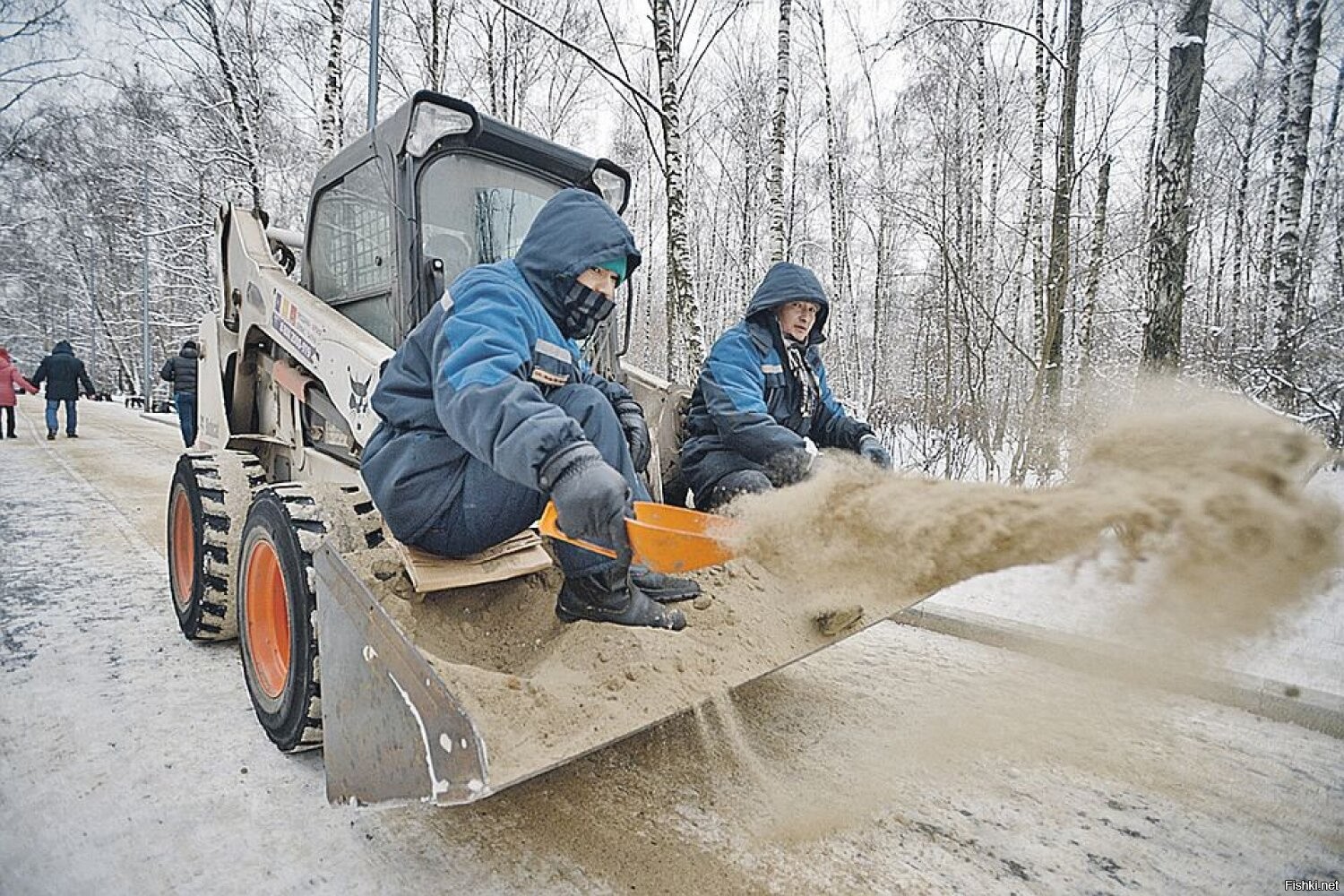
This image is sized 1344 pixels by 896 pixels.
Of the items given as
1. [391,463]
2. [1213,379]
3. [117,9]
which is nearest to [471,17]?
[117,9]

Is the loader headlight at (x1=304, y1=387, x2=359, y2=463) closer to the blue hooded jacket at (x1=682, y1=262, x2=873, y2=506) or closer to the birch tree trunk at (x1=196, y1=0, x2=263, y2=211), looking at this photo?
the blue hooded jacket at (x1=682, y1=262, x2=873, y2=506)

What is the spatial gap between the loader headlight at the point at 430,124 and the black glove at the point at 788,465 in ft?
6.31

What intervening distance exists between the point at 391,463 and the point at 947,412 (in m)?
8.58

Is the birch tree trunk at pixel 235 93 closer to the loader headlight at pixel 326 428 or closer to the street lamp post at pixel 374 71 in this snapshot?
the street lamp post at pixel 374 71

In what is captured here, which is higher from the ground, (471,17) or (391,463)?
(471,17)

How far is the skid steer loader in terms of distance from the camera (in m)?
1.93

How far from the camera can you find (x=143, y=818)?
2322 millimetres

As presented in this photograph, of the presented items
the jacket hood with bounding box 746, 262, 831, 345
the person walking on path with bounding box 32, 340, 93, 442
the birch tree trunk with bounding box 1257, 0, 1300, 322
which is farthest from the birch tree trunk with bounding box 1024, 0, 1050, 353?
the person walking on path with bounding box 32, 340, 93, 442

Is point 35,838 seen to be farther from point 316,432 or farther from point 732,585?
point 732,585

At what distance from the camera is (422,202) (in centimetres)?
317

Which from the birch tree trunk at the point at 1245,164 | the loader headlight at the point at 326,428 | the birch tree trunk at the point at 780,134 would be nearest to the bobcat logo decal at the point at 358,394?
the loader headlight at the point at 326,428

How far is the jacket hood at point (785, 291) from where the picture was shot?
367 centimetres

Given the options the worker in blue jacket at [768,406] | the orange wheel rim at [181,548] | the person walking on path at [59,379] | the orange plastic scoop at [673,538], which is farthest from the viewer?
the person walking on path at [59,379]

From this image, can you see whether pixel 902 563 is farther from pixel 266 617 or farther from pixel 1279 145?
pixel 1279 145
